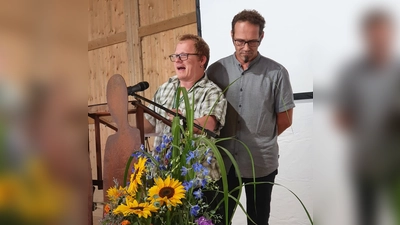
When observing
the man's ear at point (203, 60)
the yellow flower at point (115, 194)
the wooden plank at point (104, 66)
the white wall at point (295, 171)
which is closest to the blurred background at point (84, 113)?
the yellow flower at point (115, 194)

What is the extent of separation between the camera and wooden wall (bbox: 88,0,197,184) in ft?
7.89

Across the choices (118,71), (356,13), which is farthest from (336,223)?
(118,71)

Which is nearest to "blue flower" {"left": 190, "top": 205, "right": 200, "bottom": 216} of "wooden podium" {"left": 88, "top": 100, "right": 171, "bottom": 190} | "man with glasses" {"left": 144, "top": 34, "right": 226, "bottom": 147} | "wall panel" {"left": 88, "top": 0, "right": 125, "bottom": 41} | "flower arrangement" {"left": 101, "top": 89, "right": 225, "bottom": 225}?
"flower arrangement" {"left": 101, "top": 89, "right": 225, "bottom": 225}

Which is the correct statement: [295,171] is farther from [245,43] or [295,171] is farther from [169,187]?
[169,187]

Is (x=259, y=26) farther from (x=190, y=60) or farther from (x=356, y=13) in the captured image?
(x=356, y=13)

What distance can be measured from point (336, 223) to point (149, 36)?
2418mm

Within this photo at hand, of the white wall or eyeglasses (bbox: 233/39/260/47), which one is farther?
eyeglasses (bbox: 233/39/260/47)

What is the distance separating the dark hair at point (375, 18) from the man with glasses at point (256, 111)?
49.4 inches

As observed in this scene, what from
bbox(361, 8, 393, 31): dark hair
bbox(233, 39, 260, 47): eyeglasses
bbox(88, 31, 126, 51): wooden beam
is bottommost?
bbox(361, 8, 393, 31): dark hair

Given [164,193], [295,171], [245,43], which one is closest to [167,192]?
[164,193]

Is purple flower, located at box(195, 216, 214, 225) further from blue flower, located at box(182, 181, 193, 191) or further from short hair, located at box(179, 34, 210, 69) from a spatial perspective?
short hair, located at box(179, 34, 210, 69)

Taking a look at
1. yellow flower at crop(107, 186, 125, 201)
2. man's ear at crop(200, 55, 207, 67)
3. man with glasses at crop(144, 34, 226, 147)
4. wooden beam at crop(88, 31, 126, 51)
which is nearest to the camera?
yellow flower at crop(107, 186, 125, 201)

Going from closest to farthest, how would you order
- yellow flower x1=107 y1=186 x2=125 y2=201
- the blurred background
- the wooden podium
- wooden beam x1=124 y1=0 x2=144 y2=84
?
the blurred background
yellow flower x1=107 y1=186 x2=125 y2=201
the wooden podium
wooden beam x1=124 y1=0 x2=144 y2=84

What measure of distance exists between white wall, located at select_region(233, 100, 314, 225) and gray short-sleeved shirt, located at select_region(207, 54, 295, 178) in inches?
2.1
